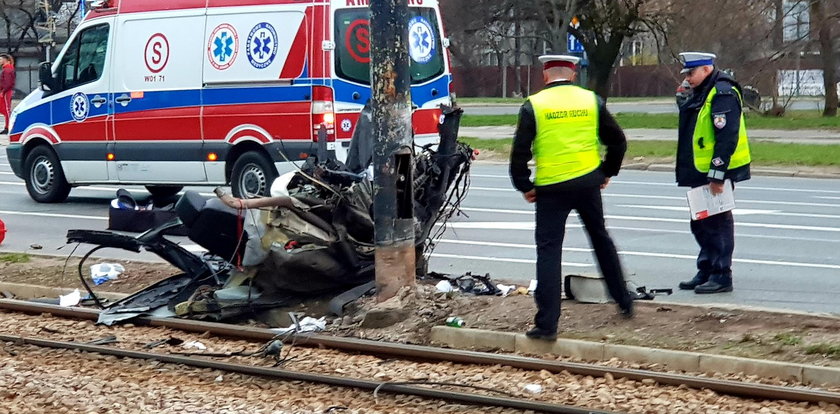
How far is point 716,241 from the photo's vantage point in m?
9.29

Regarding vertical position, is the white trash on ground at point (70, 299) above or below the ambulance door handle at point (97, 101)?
below

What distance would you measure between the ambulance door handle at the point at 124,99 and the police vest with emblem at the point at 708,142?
8868 mm

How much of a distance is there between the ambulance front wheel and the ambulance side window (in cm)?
105

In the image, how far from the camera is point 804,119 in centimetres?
3447

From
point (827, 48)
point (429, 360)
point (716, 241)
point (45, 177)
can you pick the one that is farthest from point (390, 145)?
point (827, 48)

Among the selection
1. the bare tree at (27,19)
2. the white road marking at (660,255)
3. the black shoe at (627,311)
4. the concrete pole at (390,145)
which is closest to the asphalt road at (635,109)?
the bare tree at (27,19)

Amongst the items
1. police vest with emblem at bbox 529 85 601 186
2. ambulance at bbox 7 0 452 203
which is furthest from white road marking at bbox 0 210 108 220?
police vest with emblem at bbox 529 85 601 186

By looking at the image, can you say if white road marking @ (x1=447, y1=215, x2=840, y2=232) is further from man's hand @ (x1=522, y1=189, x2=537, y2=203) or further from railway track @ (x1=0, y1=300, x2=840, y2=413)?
man's hand @ (x1=522, y1=189, x2=537, y2=203)

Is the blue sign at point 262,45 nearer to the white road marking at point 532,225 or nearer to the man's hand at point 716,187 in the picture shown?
the white road marking at point 532,225

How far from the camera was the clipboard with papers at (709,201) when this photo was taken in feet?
29.8

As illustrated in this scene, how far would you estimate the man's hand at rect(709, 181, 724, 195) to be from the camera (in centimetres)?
899

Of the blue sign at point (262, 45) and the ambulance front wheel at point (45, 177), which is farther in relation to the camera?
the ambulance front wheel at point (45, 177)

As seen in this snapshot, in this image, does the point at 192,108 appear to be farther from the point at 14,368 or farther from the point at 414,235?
the point at 14,368

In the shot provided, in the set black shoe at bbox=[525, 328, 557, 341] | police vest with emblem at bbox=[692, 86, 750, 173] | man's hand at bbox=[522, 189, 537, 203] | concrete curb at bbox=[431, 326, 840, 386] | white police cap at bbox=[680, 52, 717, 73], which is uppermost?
white police cap at bbox=[680, 52, 717, 73]
